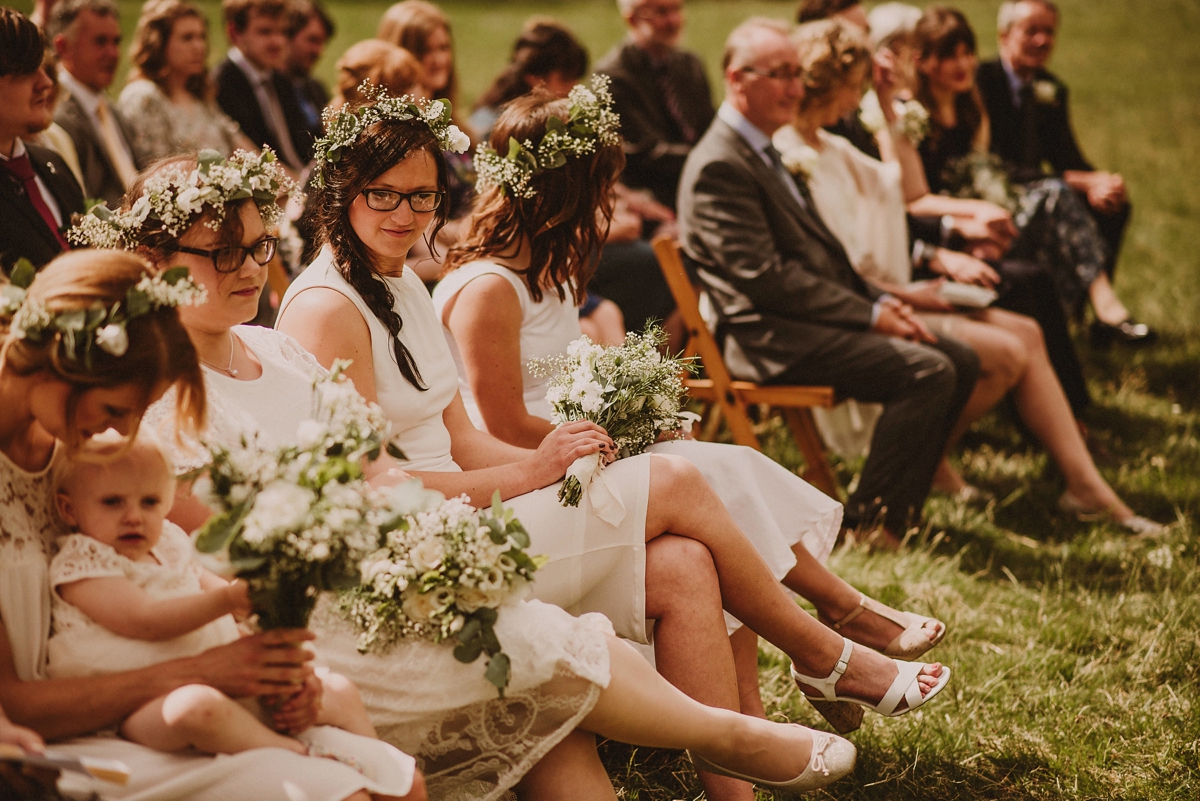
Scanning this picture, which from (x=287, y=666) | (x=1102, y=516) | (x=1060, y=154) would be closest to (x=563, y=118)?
(x=287, y=666)

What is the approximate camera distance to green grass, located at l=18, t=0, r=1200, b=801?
323cm

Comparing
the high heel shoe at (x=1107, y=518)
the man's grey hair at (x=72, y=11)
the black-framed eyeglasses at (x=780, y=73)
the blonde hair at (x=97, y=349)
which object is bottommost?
the high heel shoe at (x=1107, y=518)

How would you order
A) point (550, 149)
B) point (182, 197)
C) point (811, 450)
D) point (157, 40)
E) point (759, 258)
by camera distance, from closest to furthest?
point (182, 197)
point (550, 149)
point (759, 258)
point (811, 450)
point (157, 40)

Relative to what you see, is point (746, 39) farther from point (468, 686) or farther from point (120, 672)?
point (120, 672)

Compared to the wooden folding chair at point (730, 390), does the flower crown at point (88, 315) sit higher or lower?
higher

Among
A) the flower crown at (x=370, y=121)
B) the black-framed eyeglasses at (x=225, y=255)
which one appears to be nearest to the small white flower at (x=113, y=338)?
the black-framed eyeglasses at (x=225, y=255)

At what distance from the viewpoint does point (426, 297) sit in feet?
10.8

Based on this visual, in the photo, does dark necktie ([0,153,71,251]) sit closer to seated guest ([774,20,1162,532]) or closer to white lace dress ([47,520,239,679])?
white lace dress ([47,520,239,679])

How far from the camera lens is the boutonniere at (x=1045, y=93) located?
7281 mm

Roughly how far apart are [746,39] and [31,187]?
9.84ft

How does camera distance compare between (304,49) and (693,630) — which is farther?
(304,49)

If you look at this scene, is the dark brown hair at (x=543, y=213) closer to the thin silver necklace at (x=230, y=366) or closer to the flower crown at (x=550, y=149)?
the flower crown at (x=550, y=149)

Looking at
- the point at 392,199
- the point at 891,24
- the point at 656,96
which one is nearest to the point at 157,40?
the point at 656,96

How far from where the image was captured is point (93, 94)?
18.6ft
